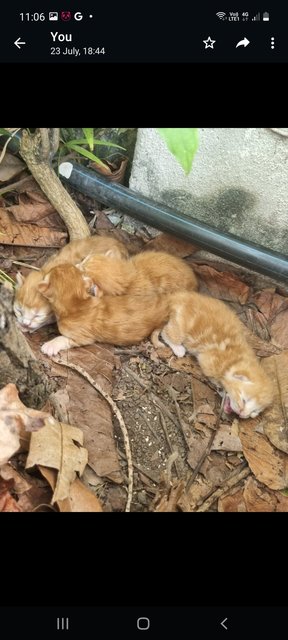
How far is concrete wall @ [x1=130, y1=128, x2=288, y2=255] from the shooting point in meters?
2.03

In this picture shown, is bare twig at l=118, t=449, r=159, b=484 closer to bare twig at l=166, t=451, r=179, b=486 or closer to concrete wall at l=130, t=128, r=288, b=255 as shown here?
bare twig at l=166, t=451, r=179, b=486

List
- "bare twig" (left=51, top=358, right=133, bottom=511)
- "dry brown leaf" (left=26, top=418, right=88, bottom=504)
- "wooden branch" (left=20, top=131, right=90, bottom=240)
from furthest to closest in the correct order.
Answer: "wooden branch" (left=20, top=131, right=90, bottom=240)
"bare twig" (left=51, top=358, right=133, bottom=511)
"dry brown leaf" (left=26, top=418, right=88, bottom=504)

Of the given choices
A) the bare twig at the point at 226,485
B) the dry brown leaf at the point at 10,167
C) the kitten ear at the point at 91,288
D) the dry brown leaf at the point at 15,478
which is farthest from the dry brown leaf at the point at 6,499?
the dry brown leaf at the point at 10,167

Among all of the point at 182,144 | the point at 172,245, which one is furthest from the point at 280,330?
the point at 182,144

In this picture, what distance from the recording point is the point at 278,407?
6.69 ft

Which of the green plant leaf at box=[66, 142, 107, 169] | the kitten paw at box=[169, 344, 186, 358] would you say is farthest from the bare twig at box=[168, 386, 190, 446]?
the green plant leaf at box=[66, 142, 107, 169]

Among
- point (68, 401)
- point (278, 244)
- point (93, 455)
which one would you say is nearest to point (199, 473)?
point (93, 455)

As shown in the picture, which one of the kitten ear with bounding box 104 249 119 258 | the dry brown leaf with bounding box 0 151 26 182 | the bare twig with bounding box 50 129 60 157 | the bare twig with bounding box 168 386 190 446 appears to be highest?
the bare twig with bounding box 50 129 60 157

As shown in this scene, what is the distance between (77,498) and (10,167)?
1353 millimetres

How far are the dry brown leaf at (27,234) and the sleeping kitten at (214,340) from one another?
527 mm

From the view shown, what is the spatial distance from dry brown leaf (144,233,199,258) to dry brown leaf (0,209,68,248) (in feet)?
1.16

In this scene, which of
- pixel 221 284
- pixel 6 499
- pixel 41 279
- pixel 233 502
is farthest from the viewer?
pixel 221 284

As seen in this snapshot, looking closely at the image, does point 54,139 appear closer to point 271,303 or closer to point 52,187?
point 52,187
